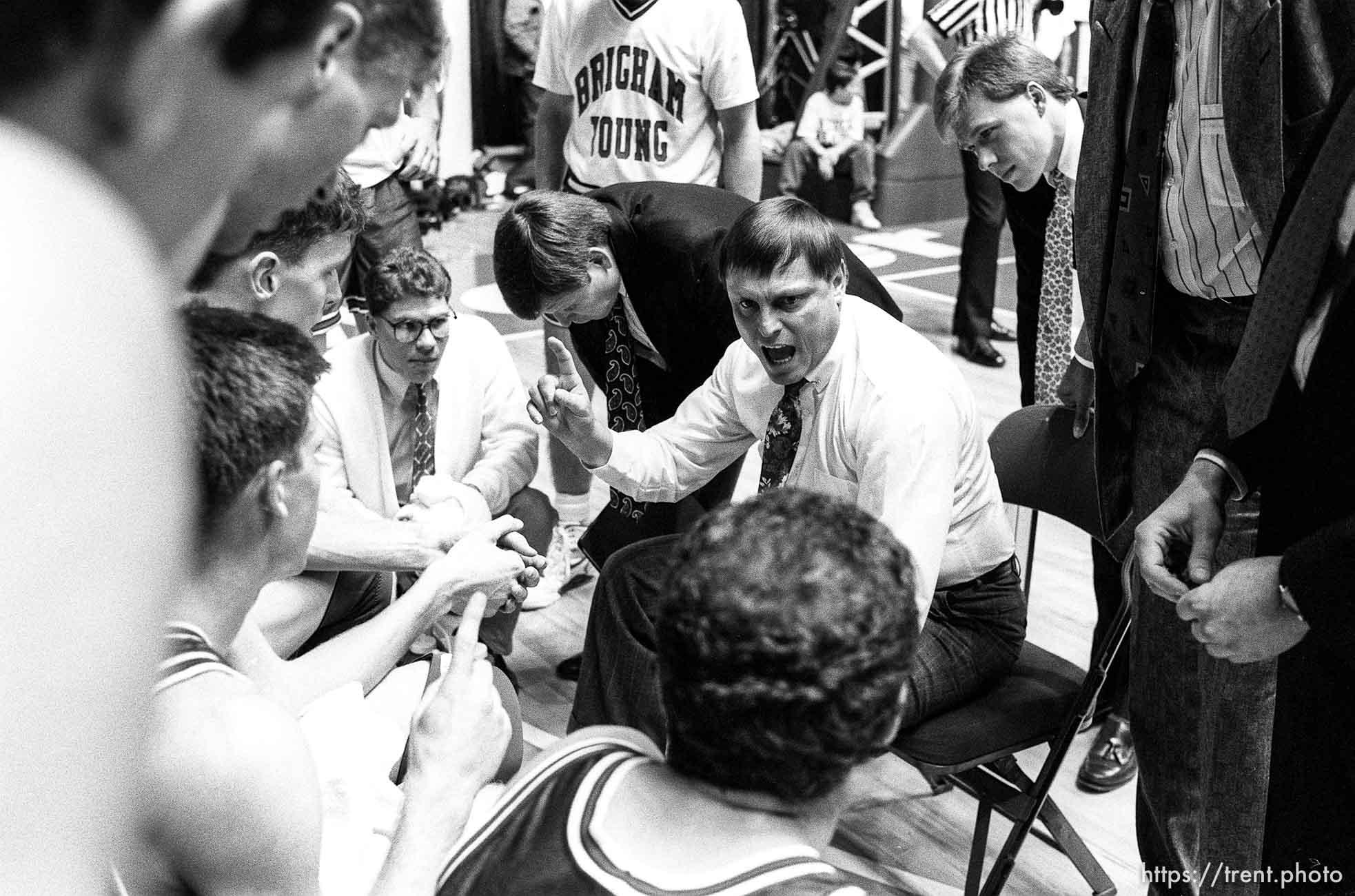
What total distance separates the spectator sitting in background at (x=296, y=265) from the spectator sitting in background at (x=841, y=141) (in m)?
7.25

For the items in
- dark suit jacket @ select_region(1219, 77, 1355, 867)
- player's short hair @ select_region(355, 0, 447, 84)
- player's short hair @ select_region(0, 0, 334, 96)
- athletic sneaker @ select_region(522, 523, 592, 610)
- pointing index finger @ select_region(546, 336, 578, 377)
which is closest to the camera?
player's short hair @ select_region(0, 0, 334, 96)

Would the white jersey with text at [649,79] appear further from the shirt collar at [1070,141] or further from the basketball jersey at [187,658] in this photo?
the basketball jersey at [187,658]

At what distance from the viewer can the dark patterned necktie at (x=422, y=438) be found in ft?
10.1

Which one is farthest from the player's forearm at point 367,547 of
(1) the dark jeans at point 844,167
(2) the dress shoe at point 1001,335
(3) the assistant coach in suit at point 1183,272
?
(1) the dark jeans at point 844,167

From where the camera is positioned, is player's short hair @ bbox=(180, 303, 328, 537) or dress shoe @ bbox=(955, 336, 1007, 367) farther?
dress shoe @ bbox=(955, 336, 1007, 367)

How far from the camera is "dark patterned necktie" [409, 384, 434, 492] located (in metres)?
3.08

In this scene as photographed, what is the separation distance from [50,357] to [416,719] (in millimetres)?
1205

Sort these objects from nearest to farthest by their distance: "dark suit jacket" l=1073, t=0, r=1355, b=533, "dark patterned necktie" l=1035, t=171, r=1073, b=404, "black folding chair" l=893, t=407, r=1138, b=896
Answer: "dark suit jacket" l=1073, t=0, r=1355, b=533 → "black folding chair" l=893, t=407, r=1138, b=896 → "dark patterned necktie" l=1035, t=171, r=1073, b=404

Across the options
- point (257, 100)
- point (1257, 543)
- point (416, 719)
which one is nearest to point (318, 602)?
point (416, 719)

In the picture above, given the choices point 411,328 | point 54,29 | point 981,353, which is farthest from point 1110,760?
point 981,353

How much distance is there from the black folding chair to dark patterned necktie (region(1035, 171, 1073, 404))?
0.85 meters

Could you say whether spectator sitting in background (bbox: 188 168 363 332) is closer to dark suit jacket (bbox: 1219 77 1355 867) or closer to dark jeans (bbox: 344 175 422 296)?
dark suit jacket (bbox: 1219 77 1355 867)

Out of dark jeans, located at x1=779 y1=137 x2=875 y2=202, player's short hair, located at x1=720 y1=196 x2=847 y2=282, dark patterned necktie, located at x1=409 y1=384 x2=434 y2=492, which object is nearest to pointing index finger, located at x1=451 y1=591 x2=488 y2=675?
player's short hair, located at x1=720 y1=196 x2=847 y2=282

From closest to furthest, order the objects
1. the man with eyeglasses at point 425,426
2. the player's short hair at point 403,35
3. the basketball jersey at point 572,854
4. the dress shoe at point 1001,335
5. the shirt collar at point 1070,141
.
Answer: the player's short hair at point 403,35 < the basketball jersey at point 572,854 < the man with eyeglasses at point 425,426 < the shirt collar at point 1070,141 < the dress shoe at point 1001,335
